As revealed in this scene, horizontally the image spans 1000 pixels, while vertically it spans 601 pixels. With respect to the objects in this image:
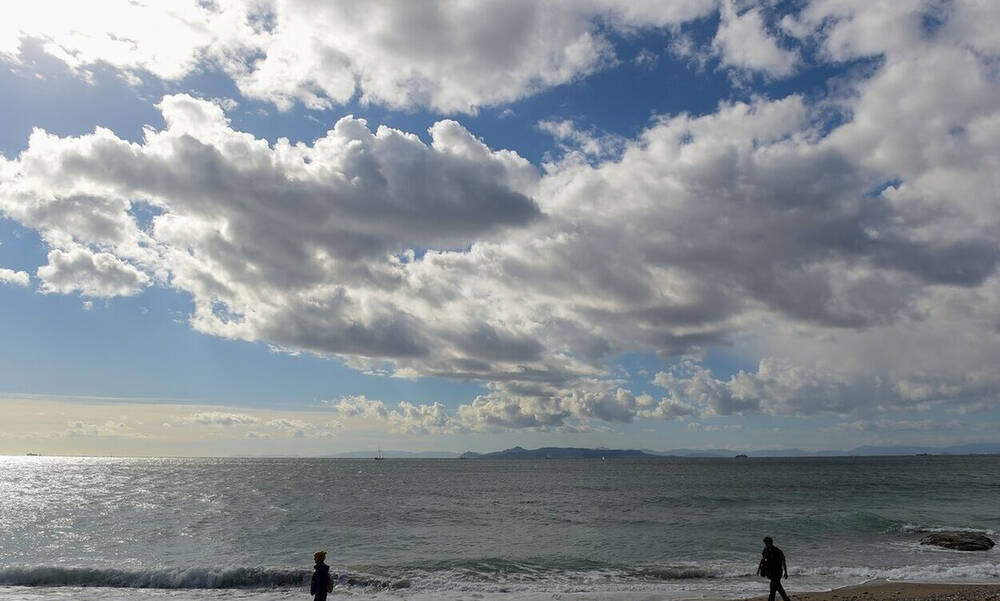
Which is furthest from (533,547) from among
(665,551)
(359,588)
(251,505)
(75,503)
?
(75,503)

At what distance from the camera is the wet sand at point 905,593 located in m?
22.0

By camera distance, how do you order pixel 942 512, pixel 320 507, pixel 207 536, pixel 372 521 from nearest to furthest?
pixel 207 536 → pixel 372 521 → pixel 942 512 → pixel 320 507

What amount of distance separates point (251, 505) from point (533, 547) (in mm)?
38896

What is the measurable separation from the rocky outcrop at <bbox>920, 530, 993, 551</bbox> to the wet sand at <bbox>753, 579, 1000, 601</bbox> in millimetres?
12622

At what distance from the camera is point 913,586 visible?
25297 mm

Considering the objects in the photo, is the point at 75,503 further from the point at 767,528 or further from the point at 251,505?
the point at 767,528

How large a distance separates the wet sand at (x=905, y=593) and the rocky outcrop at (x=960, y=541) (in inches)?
497

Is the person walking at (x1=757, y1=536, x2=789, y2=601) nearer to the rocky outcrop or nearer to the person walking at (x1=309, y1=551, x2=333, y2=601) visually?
the person walking at (x1=309, y1=551, x2=333, y2=601)

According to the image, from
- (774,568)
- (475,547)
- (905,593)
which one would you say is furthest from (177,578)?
(905,593)

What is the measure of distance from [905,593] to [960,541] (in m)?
17.9

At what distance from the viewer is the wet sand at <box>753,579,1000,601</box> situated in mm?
22047

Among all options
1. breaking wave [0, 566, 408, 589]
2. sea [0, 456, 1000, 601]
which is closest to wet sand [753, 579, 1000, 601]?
sea [0, 456, 1000, 601]

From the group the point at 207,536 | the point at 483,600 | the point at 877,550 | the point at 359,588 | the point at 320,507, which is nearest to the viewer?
the point at 483,600

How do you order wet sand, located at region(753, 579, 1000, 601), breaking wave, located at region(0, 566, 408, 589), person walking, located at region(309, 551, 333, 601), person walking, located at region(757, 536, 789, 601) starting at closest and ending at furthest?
person walking, located at region(309, 551, 333, 601)
person walking, located at region(757, 536, 789, 601)
wet sand, located at region(753, 579, 1000, 601)
breaking wave, located at region(0, 566, 408, 589)
